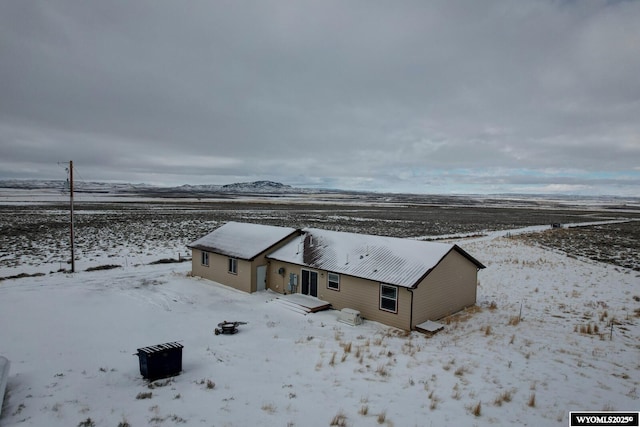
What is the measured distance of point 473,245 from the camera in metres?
42.7

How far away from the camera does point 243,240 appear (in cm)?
2448

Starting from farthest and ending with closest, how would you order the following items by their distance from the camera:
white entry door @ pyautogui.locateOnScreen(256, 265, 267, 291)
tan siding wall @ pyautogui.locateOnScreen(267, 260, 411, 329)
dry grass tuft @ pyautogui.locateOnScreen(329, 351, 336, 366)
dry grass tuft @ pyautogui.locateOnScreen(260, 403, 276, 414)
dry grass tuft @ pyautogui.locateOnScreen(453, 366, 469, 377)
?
white entry door @ pyautogui.locateOnScreen(256, 265, 267, 291), tan siding wall @ pyautogui.locateOnScreen(267, 260, 411, 329), dry grass tuft @ pyautogui.locateOnScreen(329, 351, 336, 366), dry grass tuft @ pyautogui.locateOnScreen(453, 366, 469, 377), dry grass tuft @ pyautogui.locateOnScreen(260, 403, 276, 414)

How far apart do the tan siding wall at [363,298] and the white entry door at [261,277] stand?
2571mm

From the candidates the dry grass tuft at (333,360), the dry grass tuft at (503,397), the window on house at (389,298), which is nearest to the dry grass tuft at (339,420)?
the dry grass tuft at (333,360)

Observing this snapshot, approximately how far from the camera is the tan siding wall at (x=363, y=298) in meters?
16.8

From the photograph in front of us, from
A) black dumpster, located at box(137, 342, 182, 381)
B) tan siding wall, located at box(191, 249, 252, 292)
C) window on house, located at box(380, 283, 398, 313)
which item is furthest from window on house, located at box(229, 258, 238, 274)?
black dumpster, located at box(137, 342, 182, 381)

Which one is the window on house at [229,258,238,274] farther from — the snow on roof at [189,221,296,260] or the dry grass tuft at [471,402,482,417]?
the dry grass tuft at [471,402,482,417]

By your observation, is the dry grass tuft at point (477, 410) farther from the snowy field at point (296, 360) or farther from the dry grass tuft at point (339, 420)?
the dry grass tuft at point (339, 420)

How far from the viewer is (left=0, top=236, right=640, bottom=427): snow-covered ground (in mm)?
9523

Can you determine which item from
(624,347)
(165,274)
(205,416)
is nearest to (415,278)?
(624,347)

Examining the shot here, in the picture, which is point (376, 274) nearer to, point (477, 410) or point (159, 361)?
point (477, 410)

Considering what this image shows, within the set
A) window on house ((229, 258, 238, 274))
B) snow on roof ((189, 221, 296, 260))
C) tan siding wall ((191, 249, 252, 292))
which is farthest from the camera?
window on house ((229, 258, 238, 274))

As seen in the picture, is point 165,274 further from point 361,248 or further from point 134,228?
point 134,228

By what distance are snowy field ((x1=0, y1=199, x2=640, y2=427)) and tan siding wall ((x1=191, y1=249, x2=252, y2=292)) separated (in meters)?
0.72
